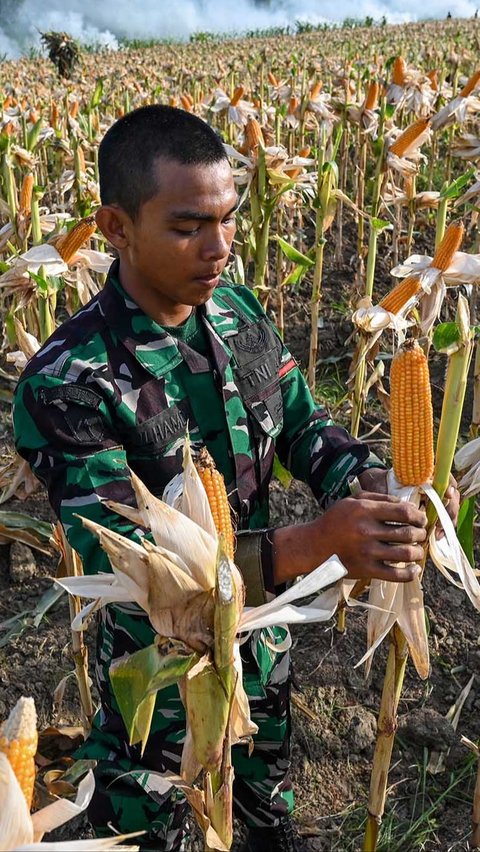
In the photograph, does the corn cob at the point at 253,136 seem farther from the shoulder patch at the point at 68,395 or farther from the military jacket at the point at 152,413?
the shoulder patch at the point at 68,395

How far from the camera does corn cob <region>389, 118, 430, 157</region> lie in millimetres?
3699

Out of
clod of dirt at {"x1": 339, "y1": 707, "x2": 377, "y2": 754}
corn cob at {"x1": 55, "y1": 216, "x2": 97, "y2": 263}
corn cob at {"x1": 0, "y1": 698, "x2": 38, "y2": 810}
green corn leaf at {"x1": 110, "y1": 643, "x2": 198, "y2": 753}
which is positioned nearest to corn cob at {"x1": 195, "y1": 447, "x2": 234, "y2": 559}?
green corn leaf at {"x1": 110, "y1": 643, "x2": 198, "y2": 753}

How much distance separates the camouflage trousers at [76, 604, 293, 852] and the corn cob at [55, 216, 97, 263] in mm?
1135

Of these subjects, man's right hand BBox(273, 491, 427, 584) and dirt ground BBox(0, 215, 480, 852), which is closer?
man's right hand BBox(273, 491, 427, 584)

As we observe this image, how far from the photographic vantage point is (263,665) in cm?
206

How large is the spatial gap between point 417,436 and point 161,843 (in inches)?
52.7

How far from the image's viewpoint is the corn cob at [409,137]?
3.70m

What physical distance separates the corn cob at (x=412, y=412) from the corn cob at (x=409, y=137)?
8.32 feet

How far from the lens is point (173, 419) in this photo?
6.01 feet

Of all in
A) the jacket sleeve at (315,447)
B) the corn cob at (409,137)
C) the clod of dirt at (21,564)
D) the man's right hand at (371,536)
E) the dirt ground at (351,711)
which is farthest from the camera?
the corn cob at (409,137)

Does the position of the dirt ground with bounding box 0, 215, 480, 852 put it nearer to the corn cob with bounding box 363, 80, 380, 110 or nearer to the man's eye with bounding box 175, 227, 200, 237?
the man's eye with bounding box 175, 227, 200, 237

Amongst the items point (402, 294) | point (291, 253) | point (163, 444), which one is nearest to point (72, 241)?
point (291, 253)

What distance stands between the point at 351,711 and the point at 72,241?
178cm

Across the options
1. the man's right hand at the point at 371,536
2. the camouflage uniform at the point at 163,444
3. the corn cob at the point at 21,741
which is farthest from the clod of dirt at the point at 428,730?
the corn cob at the point at 21,741
